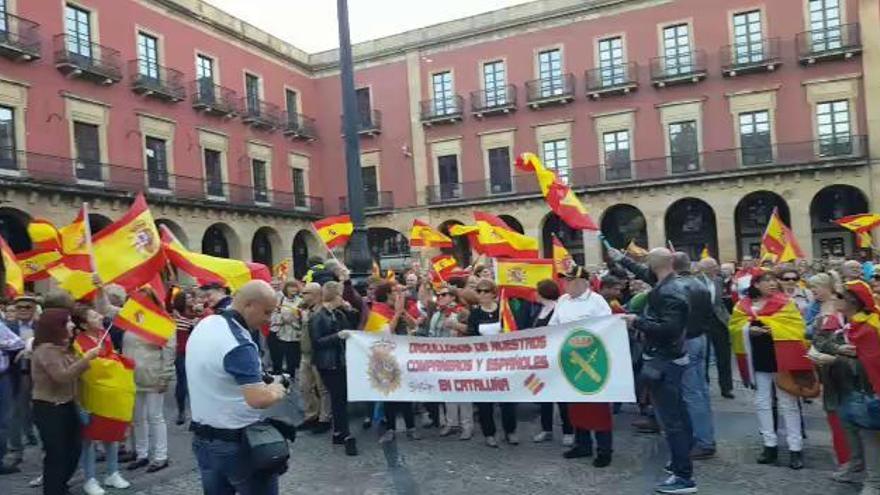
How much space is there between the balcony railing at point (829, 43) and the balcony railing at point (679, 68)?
3443 millimetres

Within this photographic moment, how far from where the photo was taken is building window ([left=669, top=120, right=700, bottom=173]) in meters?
28.5

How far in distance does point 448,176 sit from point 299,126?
7350 millimetres

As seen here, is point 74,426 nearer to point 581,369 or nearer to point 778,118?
point 581,369

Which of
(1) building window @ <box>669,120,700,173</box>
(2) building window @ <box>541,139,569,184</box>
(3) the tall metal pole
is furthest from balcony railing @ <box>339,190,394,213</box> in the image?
(3) the tall metal pole

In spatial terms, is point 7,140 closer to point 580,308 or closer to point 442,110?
point 442,110

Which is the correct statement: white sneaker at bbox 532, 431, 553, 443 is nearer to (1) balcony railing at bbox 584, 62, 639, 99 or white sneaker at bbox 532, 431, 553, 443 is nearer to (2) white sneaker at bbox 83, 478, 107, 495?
(2) white sneaker at bbox 83, 478, 107, 495

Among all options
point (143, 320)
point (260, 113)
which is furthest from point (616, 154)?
point (143, 320)

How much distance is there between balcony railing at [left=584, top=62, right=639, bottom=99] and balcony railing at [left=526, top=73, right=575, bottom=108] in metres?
0.82

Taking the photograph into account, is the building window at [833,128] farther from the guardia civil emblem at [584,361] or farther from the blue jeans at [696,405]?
the guardia civil emblem at [584,361]

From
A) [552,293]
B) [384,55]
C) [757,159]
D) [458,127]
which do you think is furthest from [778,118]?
[552,293]

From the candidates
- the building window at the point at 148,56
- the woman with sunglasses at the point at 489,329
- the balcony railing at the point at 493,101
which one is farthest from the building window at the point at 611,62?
the woman with sunglasses at the point at 489,329

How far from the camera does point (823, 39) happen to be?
86.1 feet

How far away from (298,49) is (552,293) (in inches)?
1200

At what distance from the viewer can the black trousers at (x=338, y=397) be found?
712cm
